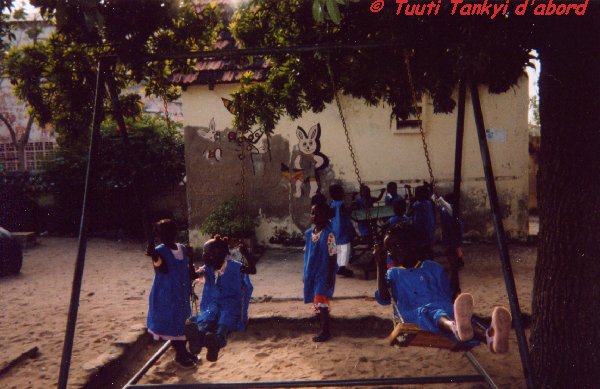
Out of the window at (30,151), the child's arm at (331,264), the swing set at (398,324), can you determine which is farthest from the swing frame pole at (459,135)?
the window at (30,151)

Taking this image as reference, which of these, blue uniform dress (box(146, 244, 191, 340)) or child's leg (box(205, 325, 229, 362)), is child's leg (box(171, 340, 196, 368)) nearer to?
blue uniform dress (box(146, 244, 191, 340))

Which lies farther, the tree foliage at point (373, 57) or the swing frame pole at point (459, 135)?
the swing frame pole at point (459, 135)

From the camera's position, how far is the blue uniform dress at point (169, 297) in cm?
439

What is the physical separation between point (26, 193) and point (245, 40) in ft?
36.5

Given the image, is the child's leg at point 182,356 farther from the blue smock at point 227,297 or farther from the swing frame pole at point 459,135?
the swing frame pole at point 459,135

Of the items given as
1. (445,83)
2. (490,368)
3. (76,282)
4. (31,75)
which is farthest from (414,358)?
(31,75)

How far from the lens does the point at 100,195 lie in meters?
13.0

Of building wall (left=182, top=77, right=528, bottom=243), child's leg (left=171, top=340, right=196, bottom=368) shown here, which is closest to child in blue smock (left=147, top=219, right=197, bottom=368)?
child's leg (left=171, top=340, right=196, bottom=368)

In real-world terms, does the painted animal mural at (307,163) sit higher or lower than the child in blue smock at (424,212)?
higher

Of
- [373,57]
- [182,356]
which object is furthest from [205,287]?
[373,57]

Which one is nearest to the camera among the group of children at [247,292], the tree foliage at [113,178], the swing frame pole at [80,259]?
the swing frame pole at [80,259]

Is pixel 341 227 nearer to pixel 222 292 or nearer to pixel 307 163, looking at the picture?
pixel 307 163

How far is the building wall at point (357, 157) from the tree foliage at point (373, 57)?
194 inches

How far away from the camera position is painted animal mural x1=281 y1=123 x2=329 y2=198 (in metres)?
10.3
